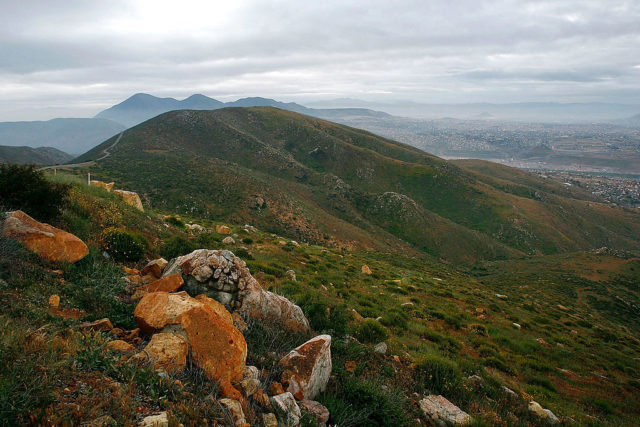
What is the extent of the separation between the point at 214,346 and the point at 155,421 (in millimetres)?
1390

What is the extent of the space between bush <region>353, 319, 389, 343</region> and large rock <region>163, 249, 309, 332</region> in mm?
2079

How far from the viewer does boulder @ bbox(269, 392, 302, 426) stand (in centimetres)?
388

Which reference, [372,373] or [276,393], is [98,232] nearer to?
[276,393]

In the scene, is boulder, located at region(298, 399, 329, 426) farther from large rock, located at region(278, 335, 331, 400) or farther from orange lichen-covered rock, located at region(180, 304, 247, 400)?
orange lichen-covered rock, located at region(180, 304, 247, 400)

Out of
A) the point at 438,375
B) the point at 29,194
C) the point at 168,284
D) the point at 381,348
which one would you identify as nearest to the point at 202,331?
the point at 168,284

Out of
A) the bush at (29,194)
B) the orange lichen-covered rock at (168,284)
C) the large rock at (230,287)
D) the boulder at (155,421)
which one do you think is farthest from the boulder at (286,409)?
the bush at (29,194)

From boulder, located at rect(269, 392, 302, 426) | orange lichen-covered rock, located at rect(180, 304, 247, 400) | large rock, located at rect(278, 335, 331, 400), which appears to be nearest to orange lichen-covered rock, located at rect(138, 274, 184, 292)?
orange lichen-covered rock, located at rect(180, 304, 247, 400)

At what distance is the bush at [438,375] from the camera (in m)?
6.31

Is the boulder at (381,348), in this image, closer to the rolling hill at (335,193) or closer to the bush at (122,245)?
the bush at (122,245)

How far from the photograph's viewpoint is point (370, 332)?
8273 mm

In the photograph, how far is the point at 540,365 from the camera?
9.61 metres

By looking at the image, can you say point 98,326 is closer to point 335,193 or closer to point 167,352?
point 167,352

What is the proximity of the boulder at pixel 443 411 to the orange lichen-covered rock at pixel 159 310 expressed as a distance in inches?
195

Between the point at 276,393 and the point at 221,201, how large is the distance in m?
38.0
